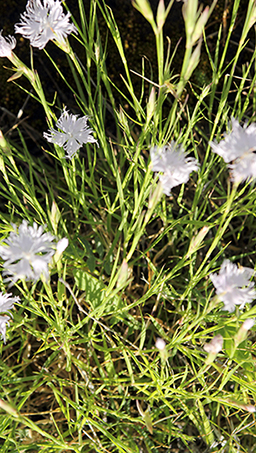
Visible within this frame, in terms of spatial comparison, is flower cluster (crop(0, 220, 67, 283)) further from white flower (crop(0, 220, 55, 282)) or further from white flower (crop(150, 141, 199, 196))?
white flower (crop(150, 141, 199, 196))

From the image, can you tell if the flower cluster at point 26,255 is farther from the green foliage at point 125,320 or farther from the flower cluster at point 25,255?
the green foliage at point 125,320

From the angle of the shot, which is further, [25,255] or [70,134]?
[70,134]

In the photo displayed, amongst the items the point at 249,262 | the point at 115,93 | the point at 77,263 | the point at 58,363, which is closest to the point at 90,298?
the point at 77,263

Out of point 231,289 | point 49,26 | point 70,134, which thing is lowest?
point 231,289

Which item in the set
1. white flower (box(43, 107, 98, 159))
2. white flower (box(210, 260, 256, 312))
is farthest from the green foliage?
white flower (box(210, 260, 256, 312))

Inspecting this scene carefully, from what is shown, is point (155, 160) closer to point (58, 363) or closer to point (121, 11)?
point (58, 363)

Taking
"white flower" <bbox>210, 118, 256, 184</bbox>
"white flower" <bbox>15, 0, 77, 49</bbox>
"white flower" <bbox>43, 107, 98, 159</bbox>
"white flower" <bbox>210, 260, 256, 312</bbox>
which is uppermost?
"white flower" <bbox>15, 0, 77, 49</bbox>

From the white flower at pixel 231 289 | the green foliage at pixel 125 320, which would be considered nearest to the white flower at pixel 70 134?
the green foliage at pixel 125 320

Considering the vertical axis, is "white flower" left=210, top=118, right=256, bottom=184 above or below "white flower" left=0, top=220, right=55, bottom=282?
above

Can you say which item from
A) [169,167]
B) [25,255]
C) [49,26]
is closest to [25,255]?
[25,255]

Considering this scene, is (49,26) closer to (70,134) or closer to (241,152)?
(70,134)

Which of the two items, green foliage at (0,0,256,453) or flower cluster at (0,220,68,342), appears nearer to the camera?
flower cluster at (0,220,68,342)
